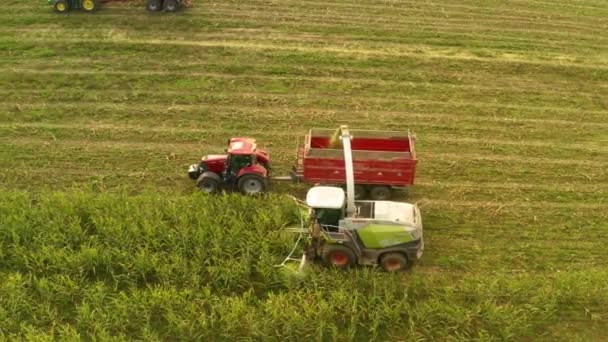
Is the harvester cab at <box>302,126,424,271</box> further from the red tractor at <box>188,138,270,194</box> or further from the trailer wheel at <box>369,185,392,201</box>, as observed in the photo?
the red tractor at <box>188,138,270,194</box>

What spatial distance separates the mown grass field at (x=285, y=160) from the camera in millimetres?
8719

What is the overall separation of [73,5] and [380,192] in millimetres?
11989

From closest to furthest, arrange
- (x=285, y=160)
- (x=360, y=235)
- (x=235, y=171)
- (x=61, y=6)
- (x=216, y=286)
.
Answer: (x=216, y=286) < (x=360, y=235) < (x=235, y=171) < (x=285, y=160) < (x=61, y=6)

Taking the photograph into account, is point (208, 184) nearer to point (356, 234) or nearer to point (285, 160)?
point (285, 160)

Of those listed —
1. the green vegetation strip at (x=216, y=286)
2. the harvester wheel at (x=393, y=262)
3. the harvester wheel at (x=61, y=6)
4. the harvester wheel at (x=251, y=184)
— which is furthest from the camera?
the harvester wheel at (x=61, y=6)

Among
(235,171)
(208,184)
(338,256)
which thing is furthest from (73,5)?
(338,256)

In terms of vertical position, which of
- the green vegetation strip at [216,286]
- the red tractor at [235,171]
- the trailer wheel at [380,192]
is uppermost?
the red tractor at [235,171]

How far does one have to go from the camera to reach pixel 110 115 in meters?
13.7

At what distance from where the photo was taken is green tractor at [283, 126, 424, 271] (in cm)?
933

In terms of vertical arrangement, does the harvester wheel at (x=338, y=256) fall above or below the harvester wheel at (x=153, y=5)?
below

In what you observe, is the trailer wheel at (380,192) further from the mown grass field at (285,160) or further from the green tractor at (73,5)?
the green tractor at (73,5)

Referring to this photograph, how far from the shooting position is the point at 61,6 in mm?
17969

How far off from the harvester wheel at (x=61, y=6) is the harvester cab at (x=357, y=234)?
12030 millimetres

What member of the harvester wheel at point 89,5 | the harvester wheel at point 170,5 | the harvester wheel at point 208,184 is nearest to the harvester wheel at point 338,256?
the harvester wheel at point 208,184
